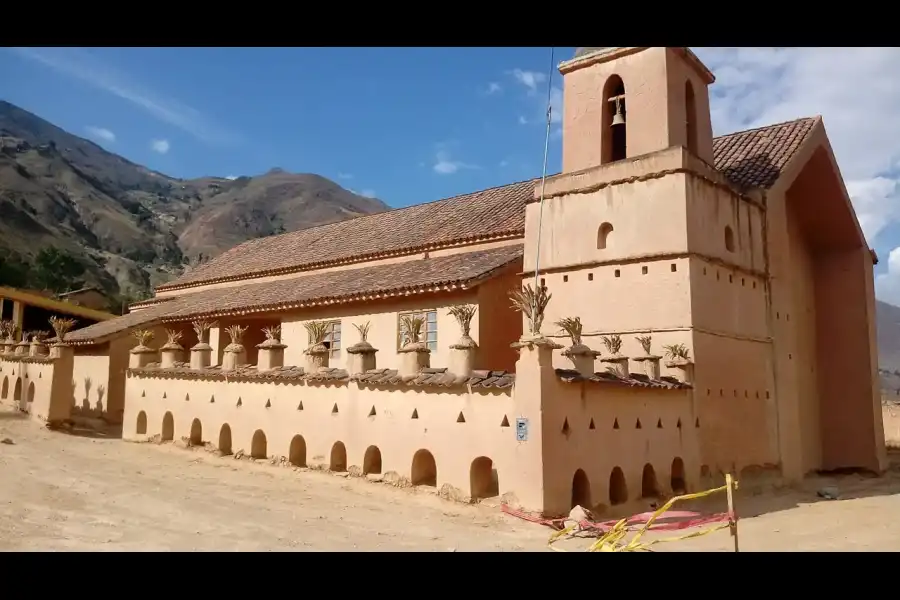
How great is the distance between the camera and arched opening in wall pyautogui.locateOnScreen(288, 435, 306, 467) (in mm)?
15867

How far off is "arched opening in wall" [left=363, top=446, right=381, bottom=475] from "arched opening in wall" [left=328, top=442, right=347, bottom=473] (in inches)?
29.6

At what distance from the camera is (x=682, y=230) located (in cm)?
1426

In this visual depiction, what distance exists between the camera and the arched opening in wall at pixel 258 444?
1694 cm

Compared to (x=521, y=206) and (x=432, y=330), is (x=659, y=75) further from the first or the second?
(x=432, y=330)

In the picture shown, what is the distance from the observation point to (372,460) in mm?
14477

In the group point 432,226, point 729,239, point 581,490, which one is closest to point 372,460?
point 581,490

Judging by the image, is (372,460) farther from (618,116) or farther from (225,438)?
(618,116)

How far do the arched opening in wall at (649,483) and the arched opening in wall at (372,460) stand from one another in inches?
196

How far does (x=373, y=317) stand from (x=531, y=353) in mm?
7680

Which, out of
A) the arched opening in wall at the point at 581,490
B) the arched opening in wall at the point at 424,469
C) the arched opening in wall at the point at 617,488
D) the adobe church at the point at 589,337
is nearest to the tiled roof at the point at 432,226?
the adobe church at the point at 589,337

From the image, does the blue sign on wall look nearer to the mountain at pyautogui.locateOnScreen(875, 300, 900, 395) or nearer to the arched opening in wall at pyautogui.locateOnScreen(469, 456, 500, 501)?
the arched opening in wall at pyautogui.locateOnScreen(469, 456, 500, 501)

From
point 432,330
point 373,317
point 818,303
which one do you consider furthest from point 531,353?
point 818,303

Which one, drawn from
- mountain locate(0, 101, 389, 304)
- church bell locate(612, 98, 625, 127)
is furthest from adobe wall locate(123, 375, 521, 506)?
mountain locate(0, 101, 389, 304)

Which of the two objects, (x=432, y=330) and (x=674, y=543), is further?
(x=432, y=330)
